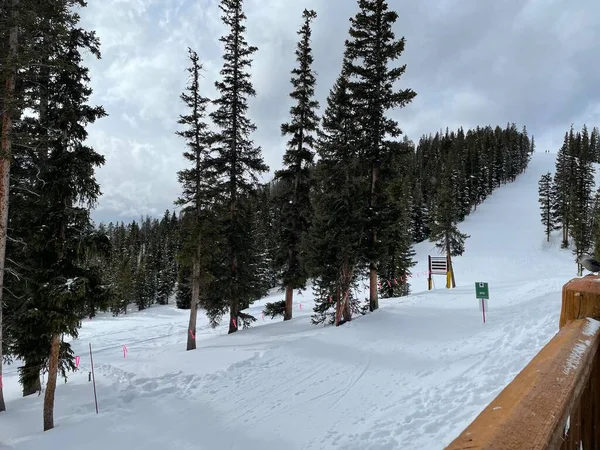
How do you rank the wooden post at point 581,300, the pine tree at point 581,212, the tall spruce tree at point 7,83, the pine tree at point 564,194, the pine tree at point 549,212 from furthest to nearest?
the pine tree at point 549,212
the pine tree at point 564,194
the pine tree at point 581,212
the tall spruce tree at point 7,83
the wooden post at point 581,300

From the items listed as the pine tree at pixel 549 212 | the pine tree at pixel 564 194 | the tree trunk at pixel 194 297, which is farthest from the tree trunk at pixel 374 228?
the pine tree at pixel 549 212

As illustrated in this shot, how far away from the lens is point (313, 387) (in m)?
10.0

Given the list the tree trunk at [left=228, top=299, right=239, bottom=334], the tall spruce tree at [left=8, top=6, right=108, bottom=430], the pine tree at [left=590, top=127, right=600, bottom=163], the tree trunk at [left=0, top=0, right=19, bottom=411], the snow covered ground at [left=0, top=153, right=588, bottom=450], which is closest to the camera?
the snow covered ground at [left=0, top=153, right=588, bottom=450]

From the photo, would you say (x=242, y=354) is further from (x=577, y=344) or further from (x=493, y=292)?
(x=493, y=292)

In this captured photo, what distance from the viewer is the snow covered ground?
7484mm

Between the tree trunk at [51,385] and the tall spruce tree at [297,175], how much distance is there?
1178cm

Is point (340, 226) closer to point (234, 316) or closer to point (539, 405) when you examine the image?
point (234, 316)

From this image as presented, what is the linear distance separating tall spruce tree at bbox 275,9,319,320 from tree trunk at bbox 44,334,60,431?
11784mm

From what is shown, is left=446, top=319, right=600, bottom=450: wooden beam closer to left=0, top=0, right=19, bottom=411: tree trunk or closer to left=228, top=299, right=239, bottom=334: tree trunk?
left=0, top=0, right=19, bottom=411: tree trunk

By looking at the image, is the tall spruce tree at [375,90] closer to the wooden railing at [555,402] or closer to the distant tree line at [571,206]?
the wooden railing at [555,402]

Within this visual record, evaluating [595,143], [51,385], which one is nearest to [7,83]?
[51,385]

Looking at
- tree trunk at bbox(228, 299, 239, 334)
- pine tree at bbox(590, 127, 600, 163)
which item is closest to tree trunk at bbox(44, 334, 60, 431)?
tree trunk at bbox(228, 299, 239, 334)

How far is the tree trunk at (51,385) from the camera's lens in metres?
10.7

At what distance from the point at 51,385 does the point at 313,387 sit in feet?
27.3
